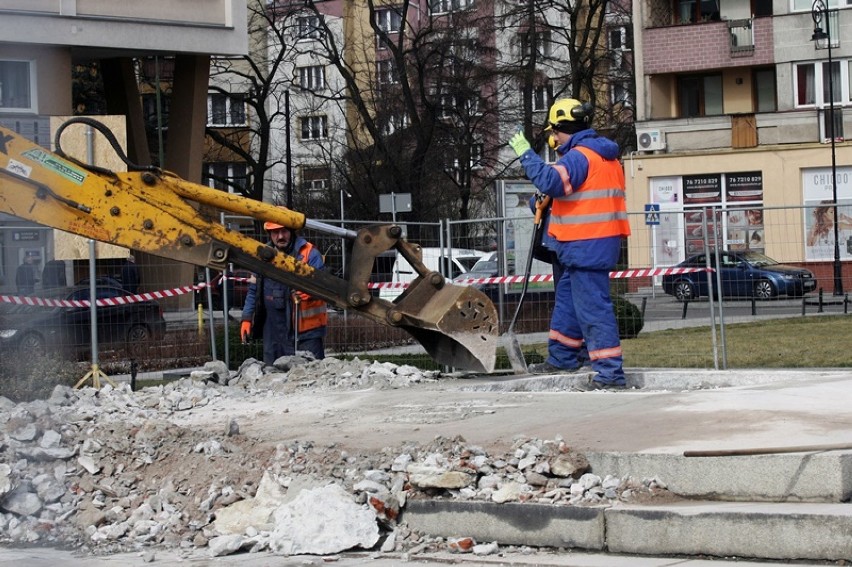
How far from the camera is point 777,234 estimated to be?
1410cm

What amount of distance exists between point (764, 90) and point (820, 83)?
100.0 inches

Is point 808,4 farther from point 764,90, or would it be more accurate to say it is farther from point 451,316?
point 451,316

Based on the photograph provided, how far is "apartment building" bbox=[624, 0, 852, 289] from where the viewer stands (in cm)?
4031

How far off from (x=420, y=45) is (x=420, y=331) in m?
31.5

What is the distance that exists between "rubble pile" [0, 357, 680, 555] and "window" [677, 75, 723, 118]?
3740 cm

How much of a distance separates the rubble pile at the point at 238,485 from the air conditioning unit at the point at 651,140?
115 ft

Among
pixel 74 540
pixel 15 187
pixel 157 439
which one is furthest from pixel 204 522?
pixel 15 187

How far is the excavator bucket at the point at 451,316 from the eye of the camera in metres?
9.92

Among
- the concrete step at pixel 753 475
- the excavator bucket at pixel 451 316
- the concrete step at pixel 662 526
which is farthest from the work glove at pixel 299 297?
the concrete step at pixel 753 475

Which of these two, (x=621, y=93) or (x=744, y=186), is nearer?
(x=744, y=186)

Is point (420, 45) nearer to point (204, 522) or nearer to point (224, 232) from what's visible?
point (224, 232)

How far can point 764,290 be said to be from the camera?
45.8 feet

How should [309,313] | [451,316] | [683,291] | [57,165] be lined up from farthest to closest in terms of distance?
[683,291]
[309,313]
[451,316]
[57,165]

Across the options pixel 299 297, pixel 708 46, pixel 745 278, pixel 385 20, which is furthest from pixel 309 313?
pixel 385 20
